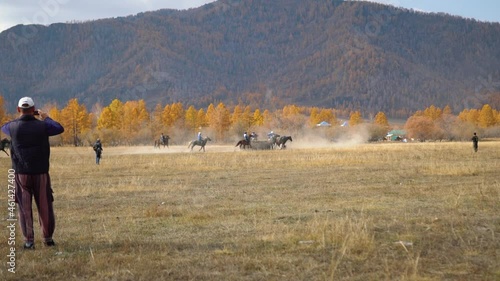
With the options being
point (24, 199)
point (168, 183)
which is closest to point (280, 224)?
point (24, 199)

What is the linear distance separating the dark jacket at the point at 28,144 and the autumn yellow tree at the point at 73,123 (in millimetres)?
97599

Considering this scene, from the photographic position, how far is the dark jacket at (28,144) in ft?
27.5

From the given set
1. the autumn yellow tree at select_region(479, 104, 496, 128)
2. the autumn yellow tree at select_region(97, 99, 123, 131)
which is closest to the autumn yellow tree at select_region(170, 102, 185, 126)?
the autumn yellow tree at select_region(97, 99, 123, 131)

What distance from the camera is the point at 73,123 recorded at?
10344 cm

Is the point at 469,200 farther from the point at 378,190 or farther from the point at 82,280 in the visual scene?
the point at 82,280

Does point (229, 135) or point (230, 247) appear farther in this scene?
point (229, 135)

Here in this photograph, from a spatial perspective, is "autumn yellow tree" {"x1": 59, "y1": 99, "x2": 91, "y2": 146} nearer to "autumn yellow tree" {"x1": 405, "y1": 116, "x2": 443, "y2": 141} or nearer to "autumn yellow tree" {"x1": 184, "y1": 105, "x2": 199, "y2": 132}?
"autumn yellow tree" {"x1": 184, "y1": 105, "x2": 199, "y2": 132}

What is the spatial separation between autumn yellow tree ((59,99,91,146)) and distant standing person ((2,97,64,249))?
320 ft

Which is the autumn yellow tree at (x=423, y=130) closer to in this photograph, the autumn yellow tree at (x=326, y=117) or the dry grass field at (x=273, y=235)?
the autumn yellow tree at (x=326, y=117)

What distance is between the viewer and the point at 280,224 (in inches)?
406

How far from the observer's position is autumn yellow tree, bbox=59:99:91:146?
103250 mm

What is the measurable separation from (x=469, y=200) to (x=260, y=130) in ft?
349

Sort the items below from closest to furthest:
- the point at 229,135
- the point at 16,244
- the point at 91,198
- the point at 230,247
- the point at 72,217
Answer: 1. the point at 230,247
2. the point at 16,244
3. the point at 72,217
4. the point at 91,198
5. the point at 229,135

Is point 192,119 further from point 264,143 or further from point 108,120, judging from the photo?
point 264,143
